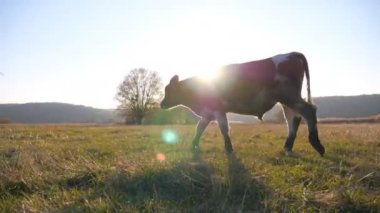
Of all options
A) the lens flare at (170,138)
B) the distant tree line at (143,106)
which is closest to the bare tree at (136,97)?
the distant tree line at (143,106)

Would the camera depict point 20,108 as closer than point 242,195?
No

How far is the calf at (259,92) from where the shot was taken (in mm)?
10219

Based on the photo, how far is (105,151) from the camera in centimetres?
1145

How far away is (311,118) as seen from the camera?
1018cm

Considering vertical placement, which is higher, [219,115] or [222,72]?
[222,72]

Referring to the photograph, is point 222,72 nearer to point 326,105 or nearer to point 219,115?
point 219,115

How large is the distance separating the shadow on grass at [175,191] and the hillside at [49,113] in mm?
144540

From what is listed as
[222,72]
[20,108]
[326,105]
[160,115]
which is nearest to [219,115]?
[222,72]

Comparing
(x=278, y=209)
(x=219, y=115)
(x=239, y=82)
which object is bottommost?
(x=278, y=209)

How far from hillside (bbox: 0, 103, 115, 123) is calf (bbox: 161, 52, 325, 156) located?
139 m

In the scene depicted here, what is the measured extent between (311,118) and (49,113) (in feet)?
540

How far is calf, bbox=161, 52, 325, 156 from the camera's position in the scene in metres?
10.2

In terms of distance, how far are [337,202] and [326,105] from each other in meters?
157

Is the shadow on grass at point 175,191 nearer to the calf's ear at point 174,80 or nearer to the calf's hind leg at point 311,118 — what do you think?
the calf's hind leg at point 311,118
